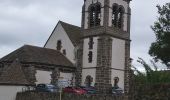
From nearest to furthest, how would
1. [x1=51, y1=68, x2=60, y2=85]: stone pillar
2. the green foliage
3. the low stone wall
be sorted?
the green foliage
the low stone wall
[x1=51, y1=68, x2=60, y2=85]: stone pillar

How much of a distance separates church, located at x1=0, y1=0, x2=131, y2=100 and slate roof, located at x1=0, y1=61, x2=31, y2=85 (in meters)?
0.20

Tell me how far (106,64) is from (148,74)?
41997mm

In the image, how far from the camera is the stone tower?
176 ft

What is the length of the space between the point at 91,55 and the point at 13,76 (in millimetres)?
13310

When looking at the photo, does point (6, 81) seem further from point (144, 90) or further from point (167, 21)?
point (144, 90)

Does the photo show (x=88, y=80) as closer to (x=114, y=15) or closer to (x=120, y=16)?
(x=114, y=15)

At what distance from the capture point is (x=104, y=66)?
53.2m

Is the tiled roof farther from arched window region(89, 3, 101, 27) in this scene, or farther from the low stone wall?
the low stone wall

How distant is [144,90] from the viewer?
11305 millimetres

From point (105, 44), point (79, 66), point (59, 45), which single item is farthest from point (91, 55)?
point (59, 45)

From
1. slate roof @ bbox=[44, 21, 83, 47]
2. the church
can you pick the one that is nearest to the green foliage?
the church

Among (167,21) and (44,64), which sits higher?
(167,21)

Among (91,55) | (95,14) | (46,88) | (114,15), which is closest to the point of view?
(46,88)

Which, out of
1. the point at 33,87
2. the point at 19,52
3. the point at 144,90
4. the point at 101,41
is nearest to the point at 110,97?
the point at 33,87
